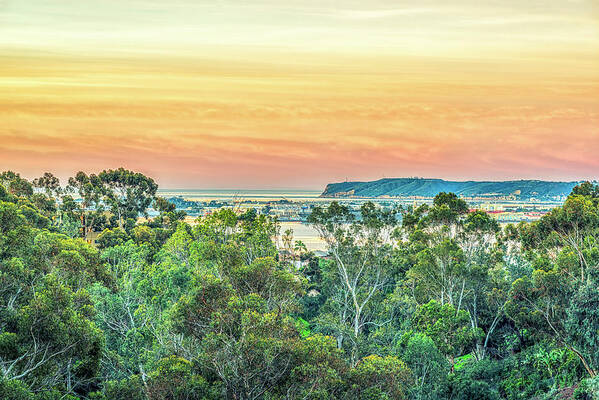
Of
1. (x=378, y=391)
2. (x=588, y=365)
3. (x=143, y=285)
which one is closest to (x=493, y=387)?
(x=588, y=365)

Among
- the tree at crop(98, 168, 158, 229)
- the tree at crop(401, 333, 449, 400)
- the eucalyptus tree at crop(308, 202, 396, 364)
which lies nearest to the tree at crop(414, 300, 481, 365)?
the tree at crop(401, 333, 449, 400)

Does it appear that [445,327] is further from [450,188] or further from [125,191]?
[450,188]

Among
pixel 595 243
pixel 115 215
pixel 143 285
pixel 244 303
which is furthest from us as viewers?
pixel 115 215

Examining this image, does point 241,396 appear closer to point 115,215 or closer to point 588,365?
point 588,365

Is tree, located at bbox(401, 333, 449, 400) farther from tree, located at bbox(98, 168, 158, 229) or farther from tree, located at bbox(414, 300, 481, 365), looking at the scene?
tree, located at bbox(98, 168, 158, 229)

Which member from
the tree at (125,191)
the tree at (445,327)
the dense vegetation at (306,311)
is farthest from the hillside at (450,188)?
the tree at (445,327)

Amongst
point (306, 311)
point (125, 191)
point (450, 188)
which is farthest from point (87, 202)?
point (450, 188)
